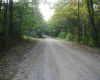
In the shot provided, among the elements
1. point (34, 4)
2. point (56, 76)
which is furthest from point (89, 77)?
point (34, 4)

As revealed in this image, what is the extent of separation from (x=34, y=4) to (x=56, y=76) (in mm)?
13731

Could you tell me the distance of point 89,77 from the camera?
3.64 m

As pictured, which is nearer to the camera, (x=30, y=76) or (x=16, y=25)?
(x=30, y=76)

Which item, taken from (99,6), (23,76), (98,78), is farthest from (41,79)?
(99,6)

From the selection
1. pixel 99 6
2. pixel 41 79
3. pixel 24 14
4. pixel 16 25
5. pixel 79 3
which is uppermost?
pixel 79 3

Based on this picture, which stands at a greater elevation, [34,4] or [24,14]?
[34,4]

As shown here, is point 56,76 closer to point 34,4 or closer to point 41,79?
point 41,79

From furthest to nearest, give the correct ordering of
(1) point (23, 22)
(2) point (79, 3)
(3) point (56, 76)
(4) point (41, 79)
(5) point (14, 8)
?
(2) point (79, 3) < (1) point (23, 22) < (5) point (14, 8) < (3) point (56, 76) < (4) point (41, 79)

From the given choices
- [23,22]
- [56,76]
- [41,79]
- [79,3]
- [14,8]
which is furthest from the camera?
[79,3]

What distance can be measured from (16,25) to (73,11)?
1259 cm

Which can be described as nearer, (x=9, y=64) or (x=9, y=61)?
(x=9, y=64)

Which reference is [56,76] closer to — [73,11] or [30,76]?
[30,76]

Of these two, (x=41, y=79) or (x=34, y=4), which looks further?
(x=34, y=4)

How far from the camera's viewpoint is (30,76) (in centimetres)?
377
